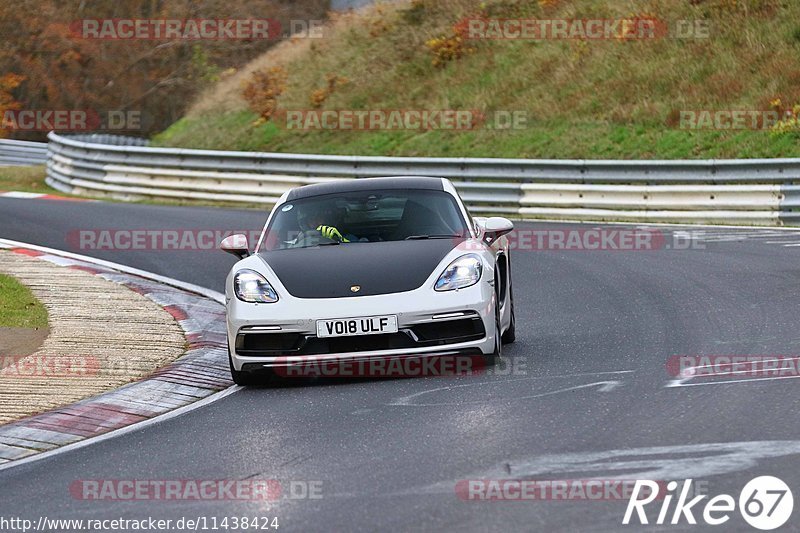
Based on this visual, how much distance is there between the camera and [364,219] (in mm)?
10094

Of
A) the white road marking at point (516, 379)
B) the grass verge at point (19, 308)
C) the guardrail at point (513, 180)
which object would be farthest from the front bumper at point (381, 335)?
the guardrail at point (513, 180)

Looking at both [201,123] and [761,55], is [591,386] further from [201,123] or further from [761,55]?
[201,123]

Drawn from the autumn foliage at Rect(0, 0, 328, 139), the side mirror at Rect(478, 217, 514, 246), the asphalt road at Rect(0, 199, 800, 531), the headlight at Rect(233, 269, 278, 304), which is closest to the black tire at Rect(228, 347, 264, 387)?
the asphalt road at Rect(0, 199, 800, 531)

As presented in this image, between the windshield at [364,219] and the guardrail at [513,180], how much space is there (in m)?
10.2

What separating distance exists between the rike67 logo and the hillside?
18.0 meters

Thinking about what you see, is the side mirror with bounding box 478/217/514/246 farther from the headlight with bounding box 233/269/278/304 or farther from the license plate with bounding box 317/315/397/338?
the headlight with bounding box 233/269/278/304

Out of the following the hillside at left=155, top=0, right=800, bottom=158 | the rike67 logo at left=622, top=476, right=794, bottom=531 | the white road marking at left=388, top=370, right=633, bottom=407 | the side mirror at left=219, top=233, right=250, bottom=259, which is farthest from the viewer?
the hillside at left=155, top=0, right=800, bottom=158

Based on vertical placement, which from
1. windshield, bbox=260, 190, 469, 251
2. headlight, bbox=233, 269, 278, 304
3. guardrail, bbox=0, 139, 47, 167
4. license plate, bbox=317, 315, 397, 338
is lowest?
license plate, bbox=317, 315, 397, 338

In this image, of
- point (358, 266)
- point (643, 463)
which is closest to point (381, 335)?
point (358, 266)

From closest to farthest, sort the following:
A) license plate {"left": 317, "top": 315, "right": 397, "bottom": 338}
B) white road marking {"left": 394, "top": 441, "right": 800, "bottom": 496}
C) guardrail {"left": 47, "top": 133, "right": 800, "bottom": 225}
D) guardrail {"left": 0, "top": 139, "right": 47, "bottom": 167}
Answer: white road marking {"left": 394, "top": 441, "right": 800, "bottom": 496}
license plate {"left": 317, "top": 315, "right": 397, "bottom": 338}
guardrail {"left": 47, "top": 133, "right": 800, "bottom": 225}
guardrail {"left": 0, "top": 139, "right": 47, "bottom": 167}

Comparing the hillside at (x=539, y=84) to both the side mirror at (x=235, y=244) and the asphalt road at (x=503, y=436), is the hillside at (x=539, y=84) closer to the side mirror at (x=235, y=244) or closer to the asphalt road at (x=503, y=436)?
the asphalt road at (x=503, y=436)

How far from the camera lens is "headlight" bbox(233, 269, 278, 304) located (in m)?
8.98

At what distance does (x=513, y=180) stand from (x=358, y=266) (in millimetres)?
14782

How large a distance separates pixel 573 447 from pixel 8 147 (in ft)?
106
